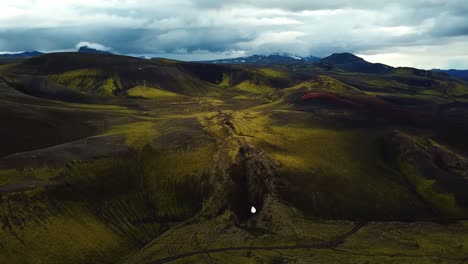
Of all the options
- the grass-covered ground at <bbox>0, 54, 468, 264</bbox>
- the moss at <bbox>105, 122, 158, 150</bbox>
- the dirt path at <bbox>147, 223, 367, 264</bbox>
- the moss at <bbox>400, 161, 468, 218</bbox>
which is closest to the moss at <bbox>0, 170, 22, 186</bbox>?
the grass-covered ground at <bbox>0, 54, 468, 264</bbox>

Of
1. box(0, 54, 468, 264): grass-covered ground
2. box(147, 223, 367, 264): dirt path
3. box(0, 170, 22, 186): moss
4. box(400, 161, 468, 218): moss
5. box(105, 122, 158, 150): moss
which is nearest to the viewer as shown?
box(147, 223, 367, 264): dirt path

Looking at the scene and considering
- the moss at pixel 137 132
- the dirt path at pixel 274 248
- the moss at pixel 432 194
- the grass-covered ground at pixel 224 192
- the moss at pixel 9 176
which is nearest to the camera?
the dirt path at pixel 274 248

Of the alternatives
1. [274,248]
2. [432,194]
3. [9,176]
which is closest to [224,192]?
[274,248]

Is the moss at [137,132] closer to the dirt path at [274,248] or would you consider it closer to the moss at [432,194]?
the dirt path at [274,248]

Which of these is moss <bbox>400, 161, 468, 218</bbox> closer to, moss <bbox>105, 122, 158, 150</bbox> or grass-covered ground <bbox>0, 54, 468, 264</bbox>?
grass-covered ground <bbox>0, 54, 468, 264</bbox>

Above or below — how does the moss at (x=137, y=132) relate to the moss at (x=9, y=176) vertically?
above

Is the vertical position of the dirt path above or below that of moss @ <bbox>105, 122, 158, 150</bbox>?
below

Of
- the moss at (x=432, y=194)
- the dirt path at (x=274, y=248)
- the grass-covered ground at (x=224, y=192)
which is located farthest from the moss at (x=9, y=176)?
the moss at (x=432, y=194)

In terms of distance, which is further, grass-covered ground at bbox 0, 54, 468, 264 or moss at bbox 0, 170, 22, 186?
moss at bbox 0, 170, 22, 186

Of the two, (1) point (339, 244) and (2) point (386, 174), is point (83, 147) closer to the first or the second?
(1) point (339, 244)

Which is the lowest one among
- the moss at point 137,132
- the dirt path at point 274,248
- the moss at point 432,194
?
the dirt path at point 274,248

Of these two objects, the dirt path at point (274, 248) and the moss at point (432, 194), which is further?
the moss at point (432, 194)
